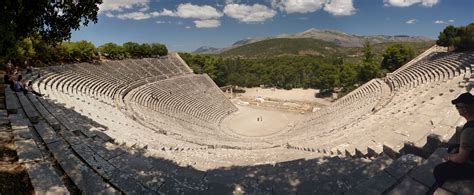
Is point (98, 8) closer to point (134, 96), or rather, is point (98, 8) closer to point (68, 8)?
point (68, 8)

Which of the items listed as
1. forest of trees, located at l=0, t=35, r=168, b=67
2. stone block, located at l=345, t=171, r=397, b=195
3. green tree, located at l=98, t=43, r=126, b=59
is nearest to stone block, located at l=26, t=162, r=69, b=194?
stone block, located at l=345, t=171, r=397, b=195

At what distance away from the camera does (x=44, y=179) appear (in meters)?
4.59

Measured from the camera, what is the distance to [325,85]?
175ft

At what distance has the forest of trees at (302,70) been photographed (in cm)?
4578

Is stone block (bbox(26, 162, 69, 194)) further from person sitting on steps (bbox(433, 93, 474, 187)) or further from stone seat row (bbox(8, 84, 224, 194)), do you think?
person sitting on steps (bbox(433, 93, 474, 187))

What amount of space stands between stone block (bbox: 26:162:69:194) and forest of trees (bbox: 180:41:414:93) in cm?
4661

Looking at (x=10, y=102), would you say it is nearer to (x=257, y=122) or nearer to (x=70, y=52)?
(x=70, y=52)

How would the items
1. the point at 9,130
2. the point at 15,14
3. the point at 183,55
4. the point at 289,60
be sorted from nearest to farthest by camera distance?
the point at 9,130 → the point at 15,14 → the point at 183,55 → the point at 289,60

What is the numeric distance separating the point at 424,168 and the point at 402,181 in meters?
0.51

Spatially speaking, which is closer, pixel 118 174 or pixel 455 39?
pixel 118 174

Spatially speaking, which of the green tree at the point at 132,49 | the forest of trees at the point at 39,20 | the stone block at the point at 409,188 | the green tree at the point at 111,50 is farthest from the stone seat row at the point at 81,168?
the green tree at the point at 132,49

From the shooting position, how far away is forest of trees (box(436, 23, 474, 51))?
1169 inches

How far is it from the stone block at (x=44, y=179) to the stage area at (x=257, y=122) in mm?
25310

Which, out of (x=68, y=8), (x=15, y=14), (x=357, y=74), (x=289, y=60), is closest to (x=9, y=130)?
(x=15, y=14)
